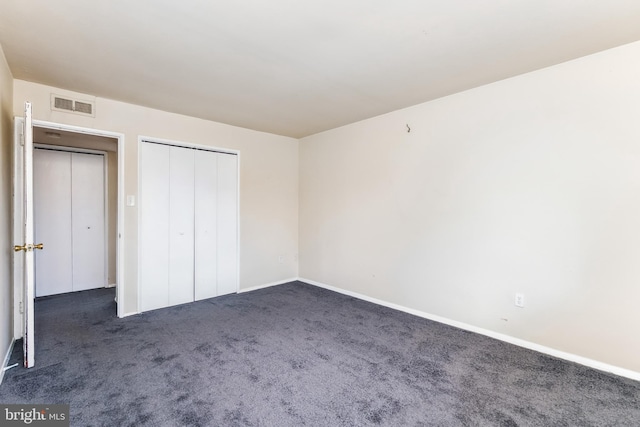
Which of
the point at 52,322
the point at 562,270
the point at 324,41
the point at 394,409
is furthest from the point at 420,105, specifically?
the point at 52,322

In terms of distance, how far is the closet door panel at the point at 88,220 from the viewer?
4.66 metres

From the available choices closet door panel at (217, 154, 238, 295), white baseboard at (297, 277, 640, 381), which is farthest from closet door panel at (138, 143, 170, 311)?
white baseboard at (297, 277, 640, 381)

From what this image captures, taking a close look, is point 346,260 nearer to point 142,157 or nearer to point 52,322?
point 142,157

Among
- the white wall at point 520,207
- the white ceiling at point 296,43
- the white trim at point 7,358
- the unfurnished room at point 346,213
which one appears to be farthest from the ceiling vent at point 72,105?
the white wall at point 520,207

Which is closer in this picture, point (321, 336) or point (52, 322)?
point (321, 336)

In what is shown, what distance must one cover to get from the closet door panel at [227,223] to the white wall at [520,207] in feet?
6.11

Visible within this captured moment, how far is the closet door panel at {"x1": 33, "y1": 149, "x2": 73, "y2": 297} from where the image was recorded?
14.4 ft

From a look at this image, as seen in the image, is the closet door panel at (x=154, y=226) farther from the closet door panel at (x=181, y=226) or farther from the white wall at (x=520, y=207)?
the white wall at (x=520, y=207)

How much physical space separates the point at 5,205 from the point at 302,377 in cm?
285

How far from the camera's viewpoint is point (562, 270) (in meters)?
2.57

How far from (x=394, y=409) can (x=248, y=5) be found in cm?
265

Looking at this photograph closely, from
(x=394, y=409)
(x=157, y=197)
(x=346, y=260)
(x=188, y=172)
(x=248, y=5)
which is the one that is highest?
(x=248, y=5)

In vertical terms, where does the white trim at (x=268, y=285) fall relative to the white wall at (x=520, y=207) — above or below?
below

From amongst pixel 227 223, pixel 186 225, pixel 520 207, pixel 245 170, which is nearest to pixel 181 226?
pixel 186 225
